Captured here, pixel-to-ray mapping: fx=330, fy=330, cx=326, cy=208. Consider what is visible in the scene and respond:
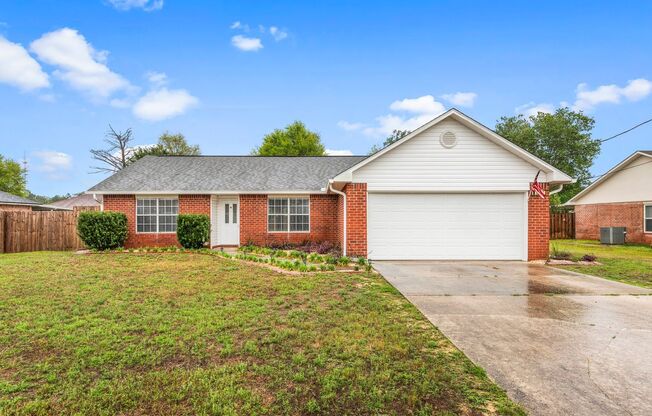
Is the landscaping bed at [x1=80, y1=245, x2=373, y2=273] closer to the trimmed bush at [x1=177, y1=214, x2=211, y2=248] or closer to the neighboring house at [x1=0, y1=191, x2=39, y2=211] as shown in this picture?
the trimmed bush at [x1=177, y1=214, x2=211, y2=248]

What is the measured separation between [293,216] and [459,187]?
700 centimetres

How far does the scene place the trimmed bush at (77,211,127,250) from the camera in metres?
13.0

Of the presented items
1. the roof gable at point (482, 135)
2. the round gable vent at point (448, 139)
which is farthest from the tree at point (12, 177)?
the round gable vent at point (448, 139)

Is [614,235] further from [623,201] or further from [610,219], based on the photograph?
[623,201]

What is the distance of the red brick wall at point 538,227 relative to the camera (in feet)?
35.6

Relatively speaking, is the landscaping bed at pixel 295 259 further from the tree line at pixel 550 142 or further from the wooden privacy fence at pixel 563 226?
the tree line at pixel 550 142

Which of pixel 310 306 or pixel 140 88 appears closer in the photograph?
pixel 310 306

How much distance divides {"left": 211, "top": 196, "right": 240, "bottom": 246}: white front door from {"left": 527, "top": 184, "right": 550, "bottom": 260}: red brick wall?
11277 mm

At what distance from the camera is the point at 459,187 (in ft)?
35.7

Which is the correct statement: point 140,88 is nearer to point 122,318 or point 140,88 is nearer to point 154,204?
point 154,204

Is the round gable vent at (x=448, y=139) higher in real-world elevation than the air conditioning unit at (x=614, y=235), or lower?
higher

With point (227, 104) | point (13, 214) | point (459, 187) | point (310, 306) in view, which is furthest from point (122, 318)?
point (227, 104)

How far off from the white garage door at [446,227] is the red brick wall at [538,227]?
0.27 meters

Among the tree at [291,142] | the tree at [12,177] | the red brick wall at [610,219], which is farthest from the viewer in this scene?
the tree at [12,177]
